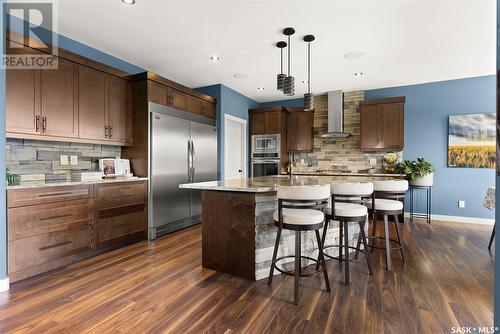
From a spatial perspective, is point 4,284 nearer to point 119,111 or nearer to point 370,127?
point 119,111

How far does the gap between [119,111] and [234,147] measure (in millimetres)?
2809

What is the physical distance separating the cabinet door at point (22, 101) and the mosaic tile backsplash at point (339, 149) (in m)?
5.01

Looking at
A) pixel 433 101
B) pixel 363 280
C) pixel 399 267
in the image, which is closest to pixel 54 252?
pixel 363 280

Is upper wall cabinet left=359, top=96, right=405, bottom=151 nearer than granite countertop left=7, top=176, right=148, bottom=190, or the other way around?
granite countertop left=7, top=176, right=148, bottom=190

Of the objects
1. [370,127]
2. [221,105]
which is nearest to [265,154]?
[221,105]

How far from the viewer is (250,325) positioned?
1.68 meters

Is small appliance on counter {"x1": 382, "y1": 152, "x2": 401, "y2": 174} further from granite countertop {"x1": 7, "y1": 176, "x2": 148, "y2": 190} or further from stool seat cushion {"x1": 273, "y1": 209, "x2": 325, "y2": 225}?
granite countertop {"x1": 7, "y1": 176, "x2": 148, "y2": 190}

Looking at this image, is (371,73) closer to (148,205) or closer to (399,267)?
(399,267)

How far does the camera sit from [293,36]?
3.09 metres

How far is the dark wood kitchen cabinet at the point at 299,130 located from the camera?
5980 millimetres

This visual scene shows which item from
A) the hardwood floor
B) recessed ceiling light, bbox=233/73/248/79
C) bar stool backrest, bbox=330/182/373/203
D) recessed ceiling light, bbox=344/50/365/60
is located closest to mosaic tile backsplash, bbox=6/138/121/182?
the hardwood floor

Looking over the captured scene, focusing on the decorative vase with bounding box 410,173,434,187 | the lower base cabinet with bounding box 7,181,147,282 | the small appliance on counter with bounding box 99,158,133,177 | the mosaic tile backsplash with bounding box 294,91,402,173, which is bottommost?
the lower base cabinet with bounding box 7,181,147,282

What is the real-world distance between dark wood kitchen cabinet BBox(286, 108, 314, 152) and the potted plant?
2093mm

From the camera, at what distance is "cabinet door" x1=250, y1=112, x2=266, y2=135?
5.97 meters
